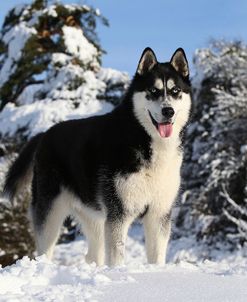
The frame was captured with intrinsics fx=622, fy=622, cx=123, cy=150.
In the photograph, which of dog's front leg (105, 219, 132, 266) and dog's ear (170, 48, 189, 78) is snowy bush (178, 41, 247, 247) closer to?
dog's ear (170, 48, 189, 78)

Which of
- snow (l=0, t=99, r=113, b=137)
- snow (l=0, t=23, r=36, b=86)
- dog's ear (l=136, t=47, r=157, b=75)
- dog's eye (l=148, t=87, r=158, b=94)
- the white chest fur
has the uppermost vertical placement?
snow (l=0, t=23, r=36, b=86)

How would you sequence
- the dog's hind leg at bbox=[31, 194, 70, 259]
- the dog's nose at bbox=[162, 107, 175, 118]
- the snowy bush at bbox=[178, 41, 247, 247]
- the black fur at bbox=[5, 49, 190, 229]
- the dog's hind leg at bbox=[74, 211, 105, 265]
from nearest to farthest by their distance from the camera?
the dog's nose at bbox=[162, 107, 175, 118] < the black fur at bbox=[5, 49, 190, 229] < the dog's hind leg at bbox=[31, 194, 70, 259] < the dog's hind leg at bbox=[74, 211, 105, 265] < the snowy bush at bbox=[178, 41, 247, 247]

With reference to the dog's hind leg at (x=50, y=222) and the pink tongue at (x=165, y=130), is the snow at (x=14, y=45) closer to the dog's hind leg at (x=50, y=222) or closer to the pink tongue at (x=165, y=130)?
the dog's hind leg at (x=50, y=222)

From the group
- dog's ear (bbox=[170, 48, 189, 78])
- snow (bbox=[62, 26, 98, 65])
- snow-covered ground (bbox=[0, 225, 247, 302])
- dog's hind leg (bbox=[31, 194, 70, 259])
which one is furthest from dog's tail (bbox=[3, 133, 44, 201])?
snow (bbox=[62, 26, 98, 65])

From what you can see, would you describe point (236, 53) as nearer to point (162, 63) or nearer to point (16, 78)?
point (16, 78)

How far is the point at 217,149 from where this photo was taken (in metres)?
13.2

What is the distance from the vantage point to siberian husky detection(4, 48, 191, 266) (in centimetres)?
473

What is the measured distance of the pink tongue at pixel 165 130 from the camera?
15.8 ft

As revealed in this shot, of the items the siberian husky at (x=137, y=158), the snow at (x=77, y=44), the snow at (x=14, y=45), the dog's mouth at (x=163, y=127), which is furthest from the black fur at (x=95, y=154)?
the snow at (x=14, y=45)

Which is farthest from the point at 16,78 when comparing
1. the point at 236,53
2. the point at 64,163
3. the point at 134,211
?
the point at 134,211

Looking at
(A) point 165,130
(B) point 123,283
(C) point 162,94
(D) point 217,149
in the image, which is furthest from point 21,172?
(D) point 217,149

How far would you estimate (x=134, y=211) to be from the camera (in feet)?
15.6

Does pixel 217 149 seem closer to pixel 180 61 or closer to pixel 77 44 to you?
pixel 77 44

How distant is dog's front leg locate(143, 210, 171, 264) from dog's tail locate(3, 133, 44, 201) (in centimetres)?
193
